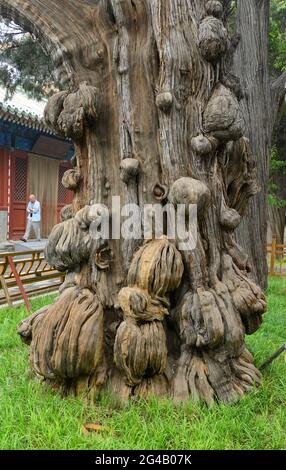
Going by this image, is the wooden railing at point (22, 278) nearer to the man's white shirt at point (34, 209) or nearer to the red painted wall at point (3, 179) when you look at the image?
the man's white shirt at point (34, 209)

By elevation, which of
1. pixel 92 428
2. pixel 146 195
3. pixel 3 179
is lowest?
pixel 92 428

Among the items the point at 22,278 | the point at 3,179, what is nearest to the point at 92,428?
the point at 22,278

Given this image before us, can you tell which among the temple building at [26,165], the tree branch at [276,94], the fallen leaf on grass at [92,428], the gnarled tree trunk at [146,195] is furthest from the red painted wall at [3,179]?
the fallen leaf on grass at [92,428]

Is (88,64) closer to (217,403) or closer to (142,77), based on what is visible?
(142,77)

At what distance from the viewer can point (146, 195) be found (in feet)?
9.34

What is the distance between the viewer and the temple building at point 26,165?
477 inches

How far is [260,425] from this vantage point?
2.34 m

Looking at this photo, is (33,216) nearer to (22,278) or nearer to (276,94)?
(22,278)

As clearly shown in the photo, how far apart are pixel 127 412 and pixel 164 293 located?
69 cm

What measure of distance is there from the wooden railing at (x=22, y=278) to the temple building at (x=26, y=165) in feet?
17.4

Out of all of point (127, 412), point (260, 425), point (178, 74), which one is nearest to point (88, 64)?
point (178, 74)

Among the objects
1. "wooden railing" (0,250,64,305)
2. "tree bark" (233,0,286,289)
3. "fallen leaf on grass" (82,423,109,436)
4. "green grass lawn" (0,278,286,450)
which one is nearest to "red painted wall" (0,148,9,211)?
"wooden railing" (0,250,64,305)

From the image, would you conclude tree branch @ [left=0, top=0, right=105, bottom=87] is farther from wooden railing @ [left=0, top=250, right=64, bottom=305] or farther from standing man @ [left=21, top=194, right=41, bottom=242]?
standing man @ [left=21, top=194, right=41, bottom=242]

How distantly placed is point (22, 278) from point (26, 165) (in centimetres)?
786
